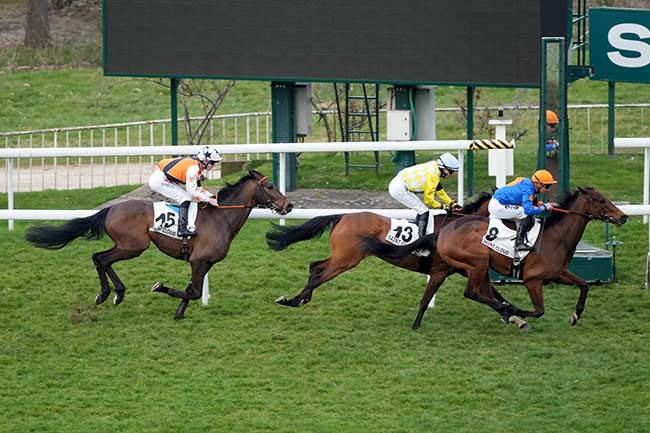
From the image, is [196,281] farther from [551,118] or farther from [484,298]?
[551,118]

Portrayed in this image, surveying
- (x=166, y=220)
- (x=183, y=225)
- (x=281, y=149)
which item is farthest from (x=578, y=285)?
(x=166, y=220)

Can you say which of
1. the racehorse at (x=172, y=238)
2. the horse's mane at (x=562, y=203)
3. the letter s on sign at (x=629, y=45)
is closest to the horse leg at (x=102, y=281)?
the racehorse at (x=172, y=238)

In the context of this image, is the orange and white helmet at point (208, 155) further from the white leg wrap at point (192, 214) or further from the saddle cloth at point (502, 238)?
the saddle cloth at point (502, 238)

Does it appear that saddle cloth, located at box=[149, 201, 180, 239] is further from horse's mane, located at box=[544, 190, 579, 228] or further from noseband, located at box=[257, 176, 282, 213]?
horse's mane, located at box=[544, 190, 579, 228]

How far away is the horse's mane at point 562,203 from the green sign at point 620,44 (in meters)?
4.67

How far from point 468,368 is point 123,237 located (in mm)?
2734

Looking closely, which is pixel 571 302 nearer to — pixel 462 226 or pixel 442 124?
pixel 462 226

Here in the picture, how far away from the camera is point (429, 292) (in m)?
10.3

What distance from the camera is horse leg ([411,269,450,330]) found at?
33.8 ft

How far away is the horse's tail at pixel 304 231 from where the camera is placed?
10422 millimetres

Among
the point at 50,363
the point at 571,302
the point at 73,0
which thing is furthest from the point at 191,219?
the point at 73,0

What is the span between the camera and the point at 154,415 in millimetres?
8250

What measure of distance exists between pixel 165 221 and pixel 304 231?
0.99 m

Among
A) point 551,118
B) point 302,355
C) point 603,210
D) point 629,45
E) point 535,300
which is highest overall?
point 629,45
